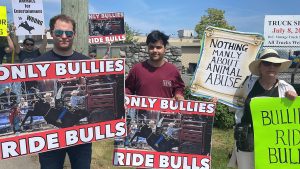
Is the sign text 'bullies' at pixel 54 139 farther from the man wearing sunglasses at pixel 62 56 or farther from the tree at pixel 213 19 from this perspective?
the tree at pixel 213 19

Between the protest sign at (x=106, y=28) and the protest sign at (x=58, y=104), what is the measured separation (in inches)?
372

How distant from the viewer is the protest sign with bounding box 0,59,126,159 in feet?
10.7

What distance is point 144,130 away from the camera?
4023 millimetres

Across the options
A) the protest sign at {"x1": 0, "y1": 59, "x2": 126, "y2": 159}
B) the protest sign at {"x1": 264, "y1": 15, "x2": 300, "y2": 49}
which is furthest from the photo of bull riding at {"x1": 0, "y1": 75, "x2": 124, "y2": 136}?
the protest sign at {"x1": 264, "y1": 15, "x2": 300, "y2": 49}

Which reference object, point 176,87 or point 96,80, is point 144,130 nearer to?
point 176,87

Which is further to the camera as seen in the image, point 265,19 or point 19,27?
point 265,19

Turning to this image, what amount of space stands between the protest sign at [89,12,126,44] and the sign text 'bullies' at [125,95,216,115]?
922cm

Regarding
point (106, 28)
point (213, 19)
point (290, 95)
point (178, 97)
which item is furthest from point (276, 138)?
point (213, 19)

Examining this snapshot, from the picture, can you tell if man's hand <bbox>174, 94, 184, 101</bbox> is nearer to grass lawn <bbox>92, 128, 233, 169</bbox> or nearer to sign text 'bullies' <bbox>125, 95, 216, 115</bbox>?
sign text 'bullies' <bbox>125, 95, 216, 115</bbox>

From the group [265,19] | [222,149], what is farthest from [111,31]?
[222,149]

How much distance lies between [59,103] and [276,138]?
2.05 meters

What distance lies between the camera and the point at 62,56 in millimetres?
3377

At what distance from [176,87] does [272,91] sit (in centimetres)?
97

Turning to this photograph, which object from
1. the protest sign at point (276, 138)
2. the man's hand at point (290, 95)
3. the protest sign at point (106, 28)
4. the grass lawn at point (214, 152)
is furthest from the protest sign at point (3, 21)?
the man's hand at point (290, 95)
